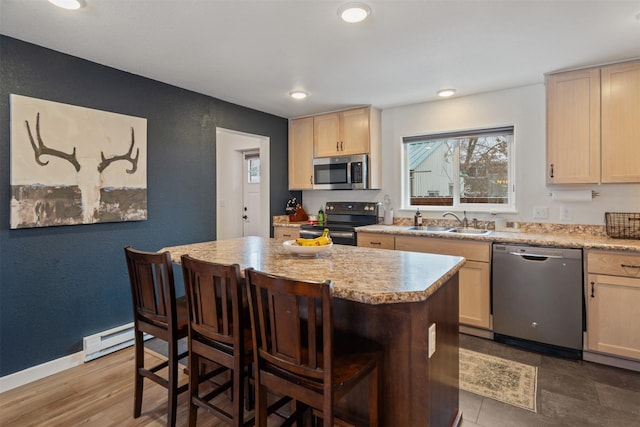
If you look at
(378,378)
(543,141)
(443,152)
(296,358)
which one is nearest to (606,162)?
(543,141)

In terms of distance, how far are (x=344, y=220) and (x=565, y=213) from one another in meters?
2.32

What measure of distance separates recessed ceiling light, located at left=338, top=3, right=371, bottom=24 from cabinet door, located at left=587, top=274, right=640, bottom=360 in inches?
98.2

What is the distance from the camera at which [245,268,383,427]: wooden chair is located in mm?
1135

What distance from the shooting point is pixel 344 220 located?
4.32 meters

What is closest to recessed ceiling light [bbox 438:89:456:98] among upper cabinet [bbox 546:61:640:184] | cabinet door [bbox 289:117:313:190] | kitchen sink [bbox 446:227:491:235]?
upper cabinet [bbox 546:61:640:184]

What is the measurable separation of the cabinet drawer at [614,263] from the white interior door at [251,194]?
444 centimetres

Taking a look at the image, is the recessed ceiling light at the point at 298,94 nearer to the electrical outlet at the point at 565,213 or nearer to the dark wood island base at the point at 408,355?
the dark wood island base at the point at 408,355

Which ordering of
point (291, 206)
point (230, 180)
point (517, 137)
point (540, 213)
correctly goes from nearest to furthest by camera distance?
point (540, 213)
point (517, 137)
point (291, 206)
point (230, 180)

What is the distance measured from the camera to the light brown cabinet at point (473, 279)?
295 cm

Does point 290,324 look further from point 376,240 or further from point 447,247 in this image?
point 376,240

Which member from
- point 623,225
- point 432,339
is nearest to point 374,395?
point 432,339

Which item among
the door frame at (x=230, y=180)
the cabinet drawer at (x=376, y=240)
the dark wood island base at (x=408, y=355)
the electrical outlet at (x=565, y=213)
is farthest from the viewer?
the door frame at (x=230, y=180)

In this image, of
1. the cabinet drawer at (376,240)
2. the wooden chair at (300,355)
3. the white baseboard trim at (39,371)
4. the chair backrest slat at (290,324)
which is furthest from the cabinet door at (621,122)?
the white baseboard trim at (39,371)

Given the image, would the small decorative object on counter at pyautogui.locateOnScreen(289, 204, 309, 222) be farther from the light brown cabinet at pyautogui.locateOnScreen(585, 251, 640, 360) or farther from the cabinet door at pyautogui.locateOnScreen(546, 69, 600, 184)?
the light brown cabinet at pyautogui.locateOnScreen(585, 251, 640, 360)
